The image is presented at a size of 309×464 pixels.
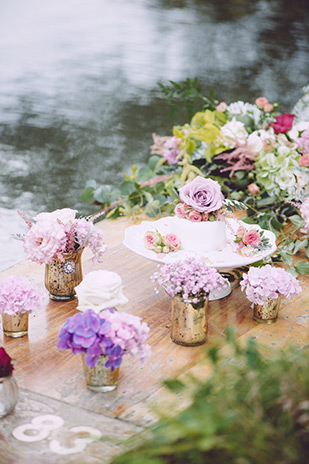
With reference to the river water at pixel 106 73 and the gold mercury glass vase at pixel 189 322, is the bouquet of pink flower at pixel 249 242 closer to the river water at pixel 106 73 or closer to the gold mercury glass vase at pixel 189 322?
the gold mercury glass vase at pixel 189 322

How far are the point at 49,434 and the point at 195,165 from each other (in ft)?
5.21

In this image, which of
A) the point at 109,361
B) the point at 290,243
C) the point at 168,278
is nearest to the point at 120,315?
the point at 109,361

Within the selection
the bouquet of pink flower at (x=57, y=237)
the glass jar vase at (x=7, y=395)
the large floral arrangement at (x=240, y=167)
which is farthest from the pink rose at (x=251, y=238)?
the glass jar vase at (x=7, y=395)

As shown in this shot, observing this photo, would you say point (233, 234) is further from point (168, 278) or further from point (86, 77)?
point (86, 77)

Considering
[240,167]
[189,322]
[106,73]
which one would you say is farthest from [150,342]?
[106,73]

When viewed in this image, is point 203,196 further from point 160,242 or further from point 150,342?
point 150,342

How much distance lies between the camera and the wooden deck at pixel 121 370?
1053 mm

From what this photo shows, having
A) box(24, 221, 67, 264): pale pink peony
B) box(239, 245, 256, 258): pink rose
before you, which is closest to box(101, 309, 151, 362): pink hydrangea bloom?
box(24, 221, 67, 264): pale pink peony

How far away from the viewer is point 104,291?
4.29ft

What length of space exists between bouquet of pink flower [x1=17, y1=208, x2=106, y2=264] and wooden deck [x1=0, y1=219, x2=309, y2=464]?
0.48 feet

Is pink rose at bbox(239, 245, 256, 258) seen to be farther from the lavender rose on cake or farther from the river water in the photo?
the river water

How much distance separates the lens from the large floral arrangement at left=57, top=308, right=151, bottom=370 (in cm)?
114

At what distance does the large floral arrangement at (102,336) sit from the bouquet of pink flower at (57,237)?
371mm

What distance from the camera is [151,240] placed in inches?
62.7
